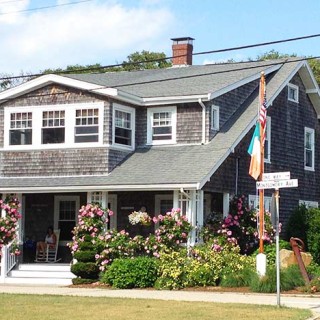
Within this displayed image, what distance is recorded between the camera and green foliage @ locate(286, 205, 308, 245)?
29283mm

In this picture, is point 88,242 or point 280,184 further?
point 88,242

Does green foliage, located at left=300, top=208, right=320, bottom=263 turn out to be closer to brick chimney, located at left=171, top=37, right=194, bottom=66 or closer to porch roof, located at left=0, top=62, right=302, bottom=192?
porch roof, located at left=0, top=62, right=302, bottom=192

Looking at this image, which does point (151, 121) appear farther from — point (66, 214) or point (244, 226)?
point (244, 226)

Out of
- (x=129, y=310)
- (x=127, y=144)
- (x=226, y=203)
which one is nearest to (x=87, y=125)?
(x=127, y=144)

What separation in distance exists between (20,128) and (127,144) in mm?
3904

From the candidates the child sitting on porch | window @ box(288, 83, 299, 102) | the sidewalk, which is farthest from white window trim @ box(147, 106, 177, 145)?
the sidewalk

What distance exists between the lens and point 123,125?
90.8ft

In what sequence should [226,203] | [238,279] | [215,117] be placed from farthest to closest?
[215,117] → [226,203] → [238,279]

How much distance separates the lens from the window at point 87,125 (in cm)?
2683

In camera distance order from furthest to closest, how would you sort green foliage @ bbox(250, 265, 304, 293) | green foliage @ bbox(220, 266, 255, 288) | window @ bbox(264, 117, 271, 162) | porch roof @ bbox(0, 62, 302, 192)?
window @ bbox(264, 117, 271, 162) < porch roof @ bbox(0, 62, 302, 192) < green foliage @ bbox(220, 266, 255, 288) < green foliage @ bbox(250, 265, 304, 293)

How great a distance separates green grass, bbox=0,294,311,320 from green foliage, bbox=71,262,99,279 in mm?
5080

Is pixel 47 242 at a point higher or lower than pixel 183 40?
lower

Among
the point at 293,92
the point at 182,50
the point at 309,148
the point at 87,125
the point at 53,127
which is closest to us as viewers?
the point at 87,125

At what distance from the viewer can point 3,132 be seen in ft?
92.8
